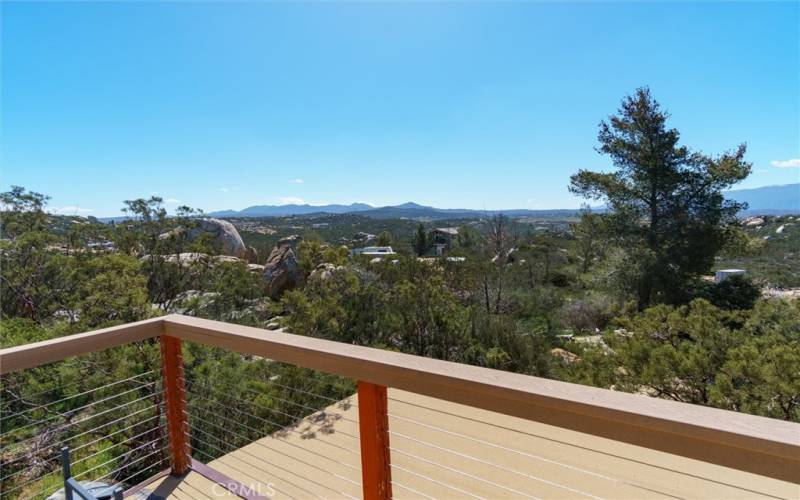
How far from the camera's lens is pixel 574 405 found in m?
0.79

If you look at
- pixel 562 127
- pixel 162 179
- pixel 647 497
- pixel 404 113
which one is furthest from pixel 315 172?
pixel 647 497

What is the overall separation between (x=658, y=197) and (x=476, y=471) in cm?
1276

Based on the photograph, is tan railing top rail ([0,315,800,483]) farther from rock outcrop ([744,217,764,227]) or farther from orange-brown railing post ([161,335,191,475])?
rock outcrop ([744,217,764,227])

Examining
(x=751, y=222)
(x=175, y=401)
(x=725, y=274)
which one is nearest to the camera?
(x=175, y=401)

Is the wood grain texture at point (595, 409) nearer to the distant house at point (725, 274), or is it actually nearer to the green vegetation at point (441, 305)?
the green vegetation at point (441, 305)

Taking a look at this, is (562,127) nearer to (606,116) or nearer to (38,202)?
(606,116)

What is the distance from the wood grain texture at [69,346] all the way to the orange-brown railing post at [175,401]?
0.28ft

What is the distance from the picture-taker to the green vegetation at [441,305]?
374 centimetres

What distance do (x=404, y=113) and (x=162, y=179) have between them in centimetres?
834

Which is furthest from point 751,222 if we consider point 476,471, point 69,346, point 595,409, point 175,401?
point 69,346

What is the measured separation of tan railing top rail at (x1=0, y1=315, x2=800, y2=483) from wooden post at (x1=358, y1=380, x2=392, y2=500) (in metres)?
0.06

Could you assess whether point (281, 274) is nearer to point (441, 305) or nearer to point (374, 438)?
point (441, 305)

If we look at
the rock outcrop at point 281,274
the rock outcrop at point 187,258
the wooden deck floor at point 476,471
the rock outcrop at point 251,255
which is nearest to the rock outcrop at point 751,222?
the rock outcrop at point 281,274

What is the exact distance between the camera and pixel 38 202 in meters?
8.12
